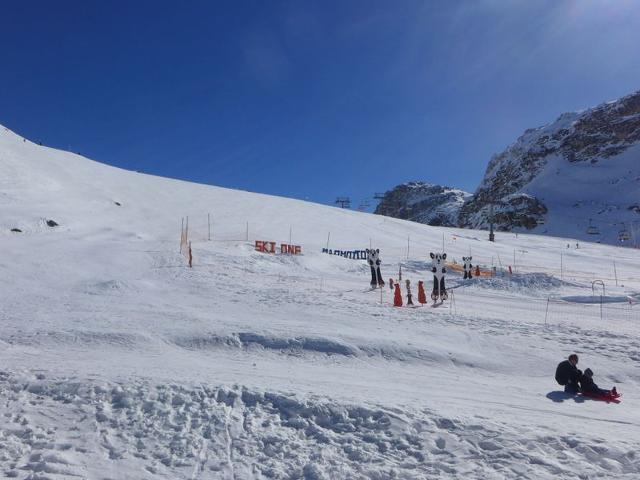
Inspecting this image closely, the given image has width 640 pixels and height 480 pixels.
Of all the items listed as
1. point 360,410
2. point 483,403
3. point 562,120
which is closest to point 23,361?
point 360,410

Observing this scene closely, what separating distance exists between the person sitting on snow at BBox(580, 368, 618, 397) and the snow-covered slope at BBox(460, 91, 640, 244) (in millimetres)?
82102

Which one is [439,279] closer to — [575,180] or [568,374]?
[568,374]

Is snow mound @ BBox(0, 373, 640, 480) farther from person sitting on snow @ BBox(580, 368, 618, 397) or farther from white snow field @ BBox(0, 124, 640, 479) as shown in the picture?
person sitting on snow @ BBox(580, 368, 618, 397)

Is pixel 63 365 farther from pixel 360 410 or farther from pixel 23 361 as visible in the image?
pixel 360 410

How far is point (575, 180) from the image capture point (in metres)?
112

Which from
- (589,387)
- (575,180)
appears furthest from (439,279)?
(575,180)

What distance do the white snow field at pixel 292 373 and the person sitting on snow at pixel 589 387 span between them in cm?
29

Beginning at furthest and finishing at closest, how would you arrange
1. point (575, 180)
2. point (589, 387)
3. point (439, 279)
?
point (575, 180)
point (439, 279)
point (589, 387)

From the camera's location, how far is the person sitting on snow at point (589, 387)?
8461 mm

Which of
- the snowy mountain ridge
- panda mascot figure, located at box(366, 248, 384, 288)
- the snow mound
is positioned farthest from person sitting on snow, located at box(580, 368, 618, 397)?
the snowy mountain ridge

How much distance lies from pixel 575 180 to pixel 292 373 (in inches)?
4775

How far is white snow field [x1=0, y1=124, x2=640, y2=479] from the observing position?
19.0 feet

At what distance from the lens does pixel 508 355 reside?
1088 cm

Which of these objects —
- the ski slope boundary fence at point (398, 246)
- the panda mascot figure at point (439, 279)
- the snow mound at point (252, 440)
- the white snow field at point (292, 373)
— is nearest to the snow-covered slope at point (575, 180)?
the ski slope boundary fence at point (398, 246)
